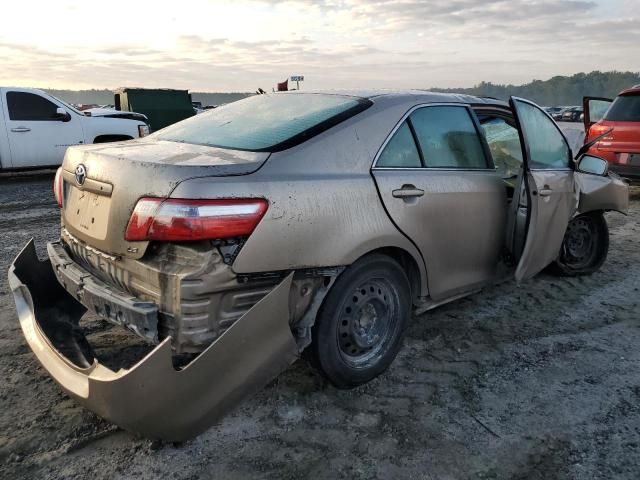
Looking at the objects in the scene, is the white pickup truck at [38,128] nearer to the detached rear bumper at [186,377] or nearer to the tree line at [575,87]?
the detached rear bumper at [186,377]

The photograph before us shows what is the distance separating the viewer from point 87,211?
8.69 ft

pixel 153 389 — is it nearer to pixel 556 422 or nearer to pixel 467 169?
pixel 556 422

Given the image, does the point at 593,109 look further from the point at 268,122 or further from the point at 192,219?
the point at 192,219

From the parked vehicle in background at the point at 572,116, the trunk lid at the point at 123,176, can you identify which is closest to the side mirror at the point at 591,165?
the trunk lid at the point at 123,176

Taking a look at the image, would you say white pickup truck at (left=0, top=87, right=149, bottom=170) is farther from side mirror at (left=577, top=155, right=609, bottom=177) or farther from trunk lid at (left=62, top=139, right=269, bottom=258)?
side mirror at (left=577, top=155, right=609, bottom=177)

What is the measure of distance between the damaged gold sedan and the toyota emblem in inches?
0.6

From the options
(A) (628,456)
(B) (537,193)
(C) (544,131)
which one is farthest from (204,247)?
(C) (544,131)

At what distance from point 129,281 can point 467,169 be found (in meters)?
2.22

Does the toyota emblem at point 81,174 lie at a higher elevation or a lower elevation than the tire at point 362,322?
higher

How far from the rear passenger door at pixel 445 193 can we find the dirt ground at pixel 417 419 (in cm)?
56

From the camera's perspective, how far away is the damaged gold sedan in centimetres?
222

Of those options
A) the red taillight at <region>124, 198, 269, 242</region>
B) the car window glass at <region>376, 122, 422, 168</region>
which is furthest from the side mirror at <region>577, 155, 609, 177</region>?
the red taillight at <region>124, 198, 269, 242</region>

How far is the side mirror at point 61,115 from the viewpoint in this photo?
10246 millimetres

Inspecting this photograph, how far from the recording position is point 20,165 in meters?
9.97
